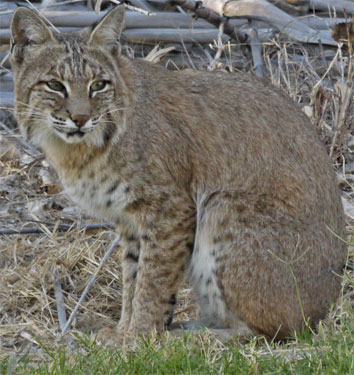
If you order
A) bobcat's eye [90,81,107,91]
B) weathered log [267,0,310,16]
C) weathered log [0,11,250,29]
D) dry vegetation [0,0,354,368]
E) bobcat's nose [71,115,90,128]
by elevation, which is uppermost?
bobcat's eye [90,81,107,91]

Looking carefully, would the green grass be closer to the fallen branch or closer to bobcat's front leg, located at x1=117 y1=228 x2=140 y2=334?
the fallen branch

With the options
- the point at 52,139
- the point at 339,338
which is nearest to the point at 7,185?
the point at 52,139

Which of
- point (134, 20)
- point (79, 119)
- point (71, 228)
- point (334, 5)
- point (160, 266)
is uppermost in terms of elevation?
point (79, 119)

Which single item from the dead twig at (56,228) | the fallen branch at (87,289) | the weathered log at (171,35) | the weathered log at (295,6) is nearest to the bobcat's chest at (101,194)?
the fallen branch at (87,289)

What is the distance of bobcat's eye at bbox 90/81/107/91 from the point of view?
15.1 feet

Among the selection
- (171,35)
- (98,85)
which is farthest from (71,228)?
(171,35)

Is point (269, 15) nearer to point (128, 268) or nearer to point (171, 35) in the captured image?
point (171, 35)

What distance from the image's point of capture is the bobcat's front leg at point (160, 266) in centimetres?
469

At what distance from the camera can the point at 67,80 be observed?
454 centimetres

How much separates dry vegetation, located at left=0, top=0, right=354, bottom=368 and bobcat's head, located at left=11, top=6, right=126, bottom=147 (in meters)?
1.07

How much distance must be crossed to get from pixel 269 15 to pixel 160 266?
327 cm

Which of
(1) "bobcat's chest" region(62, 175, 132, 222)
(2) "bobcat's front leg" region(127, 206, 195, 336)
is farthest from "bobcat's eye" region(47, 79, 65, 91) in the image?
(2) "bobcat's front leg" region(127, 206, 195, 336)

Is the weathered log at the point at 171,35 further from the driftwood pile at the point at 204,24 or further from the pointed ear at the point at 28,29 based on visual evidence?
the pointed ear at the point at 28,29

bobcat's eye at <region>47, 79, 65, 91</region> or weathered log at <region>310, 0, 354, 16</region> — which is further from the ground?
bobcat's eye at <region>47, 79, 65, 91</region>
